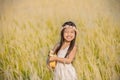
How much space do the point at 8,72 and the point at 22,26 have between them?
0.40 metres

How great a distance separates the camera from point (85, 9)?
11.0ft

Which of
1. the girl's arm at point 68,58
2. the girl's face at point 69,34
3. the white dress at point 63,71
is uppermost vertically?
the girl's face at point 69,34

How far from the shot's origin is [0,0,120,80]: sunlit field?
3271mm

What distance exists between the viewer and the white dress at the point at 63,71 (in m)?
3.21

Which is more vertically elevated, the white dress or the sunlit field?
the sunlit field

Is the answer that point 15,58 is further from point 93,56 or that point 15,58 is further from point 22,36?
point 93,56

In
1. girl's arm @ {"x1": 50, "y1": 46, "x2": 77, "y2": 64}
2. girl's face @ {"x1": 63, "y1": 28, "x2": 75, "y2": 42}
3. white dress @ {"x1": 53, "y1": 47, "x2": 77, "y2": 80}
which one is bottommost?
white dress @ {"x1": 53, "y1": 47, "x2": 77, "y2": 80}

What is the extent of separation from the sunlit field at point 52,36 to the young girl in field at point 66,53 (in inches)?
1.7

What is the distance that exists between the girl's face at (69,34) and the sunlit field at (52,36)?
0.20 ft

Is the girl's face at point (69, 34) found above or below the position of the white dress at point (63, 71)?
above

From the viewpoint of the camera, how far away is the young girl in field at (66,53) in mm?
3217

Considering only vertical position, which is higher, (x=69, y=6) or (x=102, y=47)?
(x=69, y=6)

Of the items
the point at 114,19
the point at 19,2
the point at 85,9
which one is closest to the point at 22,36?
the point at 19,2

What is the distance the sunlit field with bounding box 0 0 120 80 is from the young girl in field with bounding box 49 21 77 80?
0.14ft
